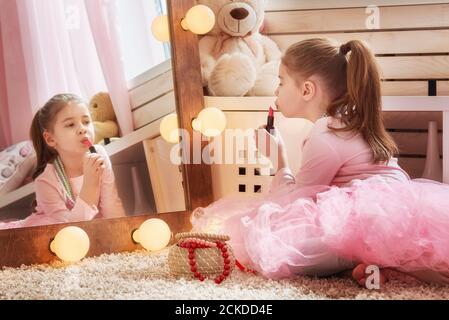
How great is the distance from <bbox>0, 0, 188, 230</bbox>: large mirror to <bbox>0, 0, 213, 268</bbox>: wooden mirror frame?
21mm

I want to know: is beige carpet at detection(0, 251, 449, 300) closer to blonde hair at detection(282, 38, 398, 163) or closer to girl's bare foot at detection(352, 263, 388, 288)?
girl's bare foot at detection(352, 263, 388, 288)

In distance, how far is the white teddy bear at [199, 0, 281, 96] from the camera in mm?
1908

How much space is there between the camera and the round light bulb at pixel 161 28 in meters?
1.83

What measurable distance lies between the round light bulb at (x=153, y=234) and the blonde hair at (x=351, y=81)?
518 mm

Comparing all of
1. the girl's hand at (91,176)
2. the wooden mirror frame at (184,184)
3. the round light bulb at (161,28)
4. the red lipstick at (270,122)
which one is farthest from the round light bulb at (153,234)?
the round light bulb at (161,28)

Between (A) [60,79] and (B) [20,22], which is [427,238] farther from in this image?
(B) [20,22]

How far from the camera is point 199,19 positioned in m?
1.83

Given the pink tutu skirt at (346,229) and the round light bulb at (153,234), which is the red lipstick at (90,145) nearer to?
the round light bulb at (153,234)

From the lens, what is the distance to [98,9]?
5.74ft

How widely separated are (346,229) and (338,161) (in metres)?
0.25

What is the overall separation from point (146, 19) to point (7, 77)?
407mm

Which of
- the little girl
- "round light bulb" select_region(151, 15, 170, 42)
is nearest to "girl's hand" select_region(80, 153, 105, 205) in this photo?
the little girl

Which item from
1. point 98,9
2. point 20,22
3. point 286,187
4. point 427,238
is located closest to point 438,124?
point 286,187
